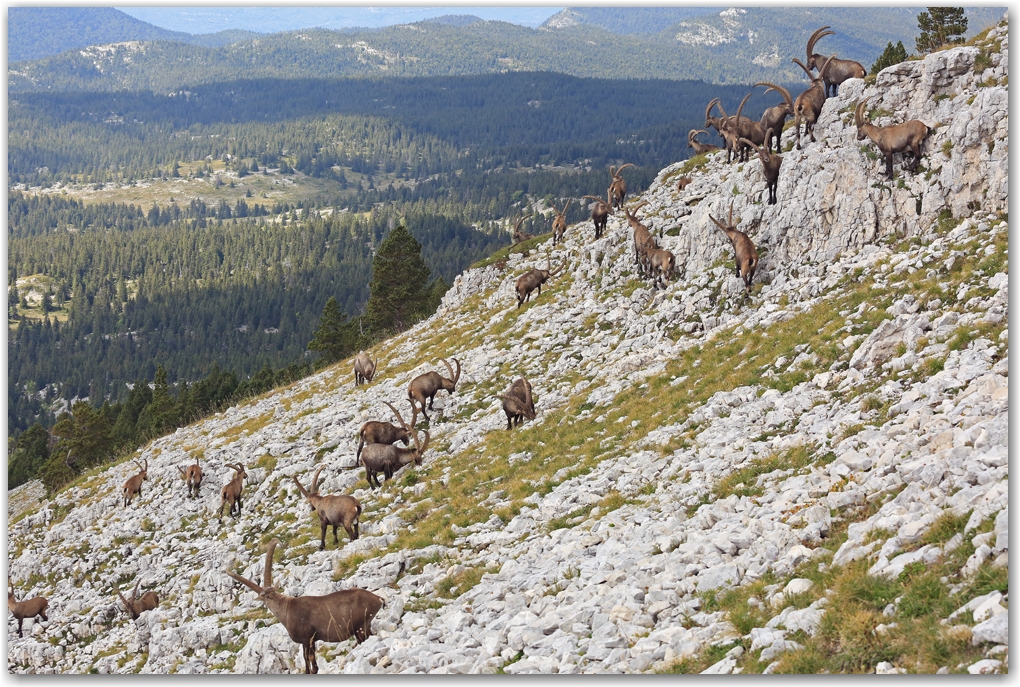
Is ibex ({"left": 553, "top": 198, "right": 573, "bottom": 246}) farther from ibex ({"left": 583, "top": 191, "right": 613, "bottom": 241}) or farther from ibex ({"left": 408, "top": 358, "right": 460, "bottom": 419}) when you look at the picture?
ibex ({"left": 408, "top": 358, "right": 460, "bottom": 419})

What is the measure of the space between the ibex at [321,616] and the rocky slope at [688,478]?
440 mm

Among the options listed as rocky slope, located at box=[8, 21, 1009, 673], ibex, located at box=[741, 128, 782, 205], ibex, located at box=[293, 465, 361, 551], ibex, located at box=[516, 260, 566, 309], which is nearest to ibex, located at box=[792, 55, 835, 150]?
rocky slope, located at box=[8, 21, 1009, 673]

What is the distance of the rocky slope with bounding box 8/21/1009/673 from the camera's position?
11.9m

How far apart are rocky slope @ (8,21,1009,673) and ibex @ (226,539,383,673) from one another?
0.44 m

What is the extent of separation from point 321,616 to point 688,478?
27.3 ft

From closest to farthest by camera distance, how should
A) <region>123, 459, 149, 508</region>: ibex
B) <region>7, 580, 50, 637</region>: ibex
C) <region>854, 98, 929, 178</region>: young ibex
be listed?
<region>854, 98, 929, 178</region>: young ibex, <region>7, 580, 50, 637</region>: ibex, <region>123, 459, 149, 508</region>: ibex

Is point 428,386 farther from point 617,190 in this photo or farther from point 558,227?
point 558,227

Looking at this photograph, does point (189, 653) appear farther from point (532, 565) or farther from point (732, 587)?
point (732, 587)

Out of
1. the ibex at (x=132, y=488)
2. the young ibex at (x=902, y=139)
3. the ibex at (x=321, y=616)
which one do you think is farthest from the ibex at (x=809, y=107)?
the ibex at (x=132, y=488)

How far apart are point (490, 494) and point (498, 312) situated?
24912 millimetres

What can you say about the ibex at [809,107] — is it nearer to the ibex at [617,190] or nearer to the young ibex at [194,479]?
the ibex at [617,190]

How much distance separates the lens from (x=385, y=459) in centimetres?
2862

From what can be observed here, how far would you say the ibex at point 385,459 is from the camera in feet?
93.7

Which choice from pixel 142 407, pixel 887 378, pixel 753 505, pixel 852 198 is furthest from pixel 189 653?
pixel 142 407
